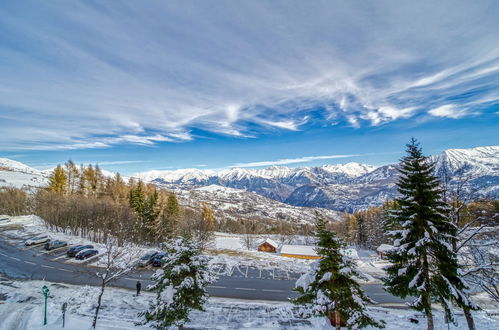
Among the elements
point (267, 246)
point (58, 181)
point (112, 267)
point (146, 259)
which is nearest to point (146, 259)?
point (146, 259)

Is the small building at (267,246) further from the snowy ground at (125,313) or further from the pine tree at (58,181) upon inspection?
the pine tree at (58,181)

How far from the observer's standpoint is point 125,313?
17.7 metres

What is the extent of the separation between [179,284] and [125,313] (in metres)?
8.98

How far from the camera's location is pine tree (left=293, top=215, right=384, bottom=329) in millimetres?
11414

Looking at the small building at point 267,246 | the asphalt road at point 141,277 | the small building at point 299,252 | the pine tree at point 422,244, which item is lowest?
the small building at point 267,246

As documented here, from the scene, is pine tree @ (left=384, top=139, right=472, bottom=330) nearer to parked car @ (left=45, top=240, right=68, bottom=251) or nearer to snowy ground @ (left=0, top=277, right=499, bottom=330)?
snowy ground @ (left=0, top=277, right=499, bottom=330)

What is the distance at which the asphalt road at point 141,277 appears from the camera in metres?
24.0

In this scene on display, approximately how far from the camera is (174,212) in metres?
48.2

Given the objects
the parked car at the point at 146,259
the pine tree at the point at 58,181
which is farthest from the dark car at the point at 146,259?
the pine tree at the point at 58,181

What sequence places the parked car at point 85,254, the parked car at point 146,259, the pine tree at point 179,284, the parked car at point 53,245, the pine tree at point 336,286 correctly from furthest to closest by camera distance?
the parked car at point 53,245, the parked car at point 85,254, the parked car at point 146,259, the pine tree at point 179,284, the pine tree at point 336,286

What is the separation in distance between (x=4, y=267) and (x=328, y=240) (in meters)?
37.6

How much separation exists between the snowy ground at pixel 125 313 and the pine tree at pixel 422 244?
22.4 feet

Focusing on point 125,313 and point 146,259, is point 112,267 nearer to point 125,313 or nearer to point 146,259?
point 125,313

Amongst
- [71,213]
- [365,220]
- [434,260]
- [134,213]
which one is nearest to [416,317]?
[434,260]
